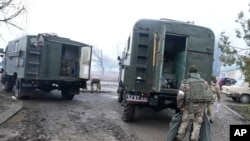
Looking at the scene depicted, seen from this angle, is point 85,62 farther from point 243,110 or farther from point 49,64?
point 243,110

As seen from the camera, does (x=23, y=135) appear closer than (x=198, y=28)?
Yes

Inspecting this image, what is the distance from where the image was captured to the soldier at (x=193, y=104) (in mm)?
7980

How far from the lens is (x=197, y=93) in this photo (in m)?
8.02

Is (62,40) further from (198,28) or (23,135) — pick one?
(23,135)

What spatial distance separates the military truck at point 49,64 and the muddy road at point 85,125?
138 centimetres

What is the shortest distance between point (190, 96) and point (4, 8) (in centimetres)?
783

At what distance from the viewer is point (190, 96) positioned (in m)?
8.00

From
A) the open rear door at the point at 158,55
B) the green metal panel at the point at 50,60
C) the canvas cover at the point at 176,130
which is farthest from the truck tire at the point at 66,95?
the canvas cover at the point at 176,130

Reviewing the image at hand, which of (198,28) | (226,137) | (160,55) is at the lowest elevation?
(226,137)

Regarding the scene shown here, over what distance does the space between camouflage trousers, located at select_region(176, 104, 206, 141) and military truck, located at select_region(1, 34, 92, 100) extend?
29.6 ft

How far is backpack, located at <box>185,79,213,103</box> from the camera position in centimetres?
799

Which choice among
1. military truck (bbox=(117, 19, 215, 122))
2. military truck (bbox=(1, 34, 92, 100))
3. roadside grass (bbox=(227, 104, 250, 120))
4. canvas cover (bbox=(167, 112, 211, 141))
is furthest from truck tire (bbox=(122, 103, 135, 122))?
roadside grass (bbox=(227, 104, 250, 120))

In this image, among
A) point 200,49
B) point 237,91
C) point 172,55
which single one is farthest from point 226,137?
point 237,91

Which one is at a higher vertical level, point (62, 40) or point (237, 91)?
point (62, 40)
